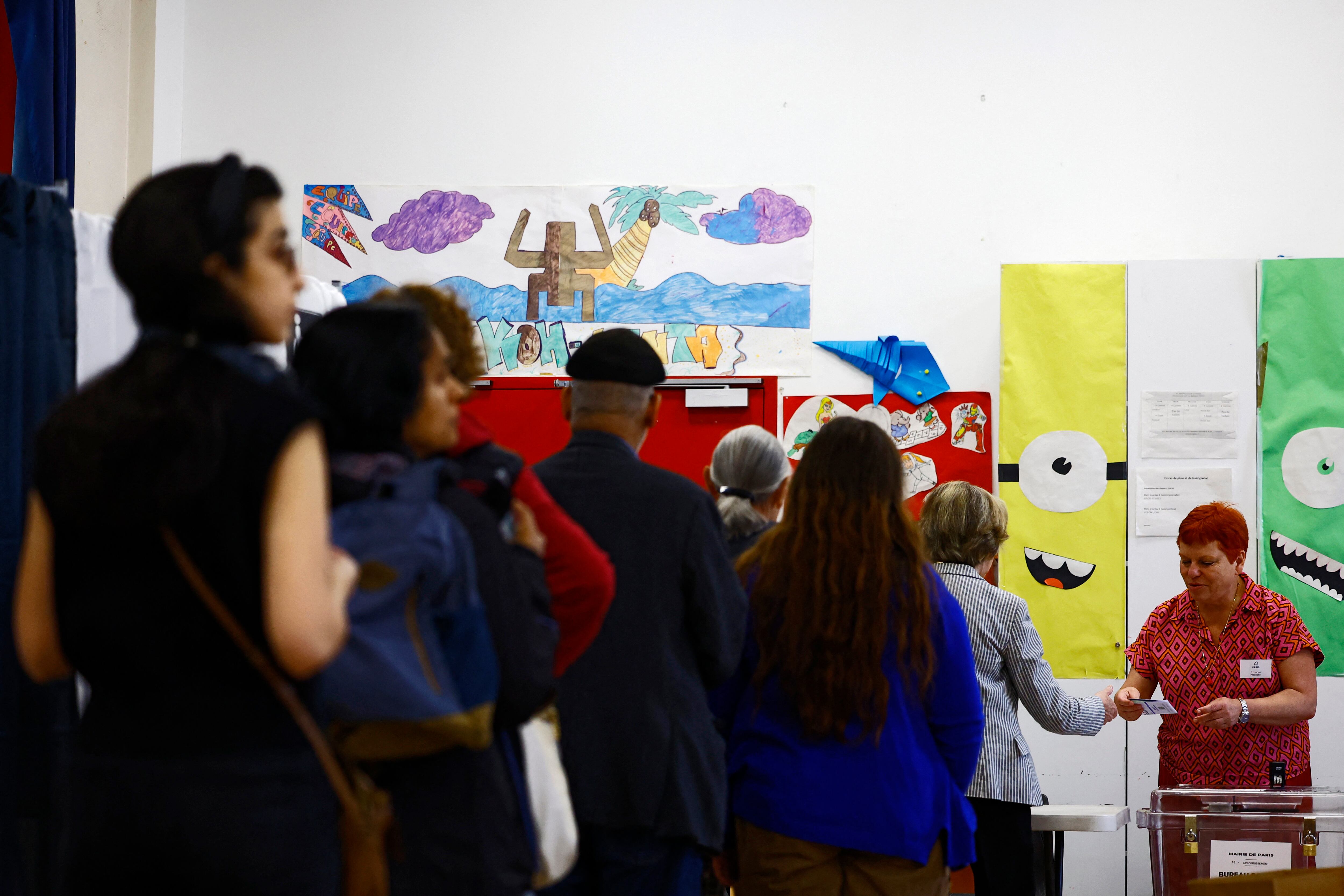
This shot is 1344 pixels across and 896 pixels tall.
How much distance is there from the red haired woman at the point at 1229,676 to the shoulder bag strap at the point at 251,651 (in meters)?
2.66

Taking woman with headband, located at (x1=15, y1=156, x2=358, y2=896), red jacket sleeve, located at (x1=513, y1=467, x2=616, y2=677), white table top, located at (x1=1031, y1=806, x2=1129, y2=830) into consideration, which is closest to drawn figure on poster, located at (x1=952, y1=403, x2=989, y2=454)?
white table top, located at (x1=1031, y1=806, x2=1129, y2=830)

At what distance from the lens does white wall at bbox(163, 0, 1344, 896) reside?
14.5 ft

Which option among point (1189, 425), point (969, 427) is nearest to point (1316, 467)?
point (1189, 425)

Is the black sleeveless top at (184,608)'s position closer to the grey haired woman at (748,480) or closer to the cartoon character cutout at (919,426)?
the grey haired woman at (748,480)

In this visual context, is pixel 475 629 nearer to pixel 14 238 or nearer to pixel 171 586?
pixel 171 586

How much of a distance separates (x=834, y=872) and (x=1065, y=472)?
259cm

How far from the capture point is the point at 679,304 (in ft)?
15.0

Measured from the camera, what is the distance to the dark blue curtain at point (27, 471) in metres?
2.08

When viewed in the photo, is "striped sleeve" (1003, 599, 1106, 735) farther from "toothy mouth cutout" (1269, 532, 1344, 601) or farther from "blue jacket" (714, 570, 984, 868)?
"toothy mouth cutout" (1269, 532, 1344, 601)

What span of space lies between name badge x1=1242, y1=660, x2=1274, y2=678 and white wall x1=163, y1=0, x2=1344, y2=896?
1.12 meters

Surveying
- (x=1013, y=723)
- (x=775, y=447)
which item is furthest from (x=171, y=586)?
(x=1013, y=723)

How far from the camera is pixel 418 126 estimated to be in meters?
4.74

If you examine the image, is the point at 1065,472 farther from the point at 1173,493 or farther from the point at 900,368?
the point at 900,368

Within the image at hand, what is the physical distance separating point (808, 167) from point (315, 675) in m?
3.73
